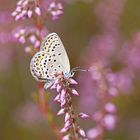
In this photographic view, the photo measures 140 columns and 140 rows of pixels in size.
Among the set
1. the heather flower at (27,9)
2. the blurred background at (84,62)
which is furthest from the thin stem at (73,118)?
the blurred background at (84,62)

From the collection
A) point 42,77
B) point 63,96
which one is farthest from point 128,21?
point 63,96

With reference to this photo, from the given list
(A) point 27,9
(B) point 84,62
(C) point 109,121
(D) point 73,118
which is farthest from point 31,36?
(B) point 84,62

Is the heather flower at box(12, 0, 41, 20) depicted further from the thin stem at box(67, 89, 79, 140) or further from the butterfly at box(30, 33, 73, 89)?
the thin stem at box(67, 89, 79, 140)

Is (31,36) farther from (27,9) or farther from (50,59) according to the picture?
(50,59)

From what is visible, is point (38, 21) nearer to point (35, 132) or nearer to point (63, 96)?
point (63, 96)

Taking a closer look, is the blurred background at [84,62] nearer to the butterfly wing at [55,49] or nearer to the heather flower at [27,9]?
the heather flower at [27,9]
